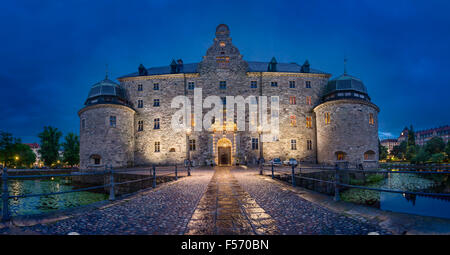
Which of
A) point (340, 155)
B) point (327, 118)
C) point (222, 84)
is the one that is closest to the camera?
point (340, 155)

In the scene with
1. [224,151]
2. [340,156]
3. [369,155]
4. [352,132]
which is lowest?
[340,156]

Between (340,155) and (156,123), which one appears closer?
(340,155)

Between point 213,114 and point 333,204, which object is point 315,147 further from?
point 333,204

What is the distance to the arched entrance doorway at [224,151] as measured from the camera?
25859 mm

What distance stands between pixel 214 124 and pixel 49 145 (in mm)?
35632

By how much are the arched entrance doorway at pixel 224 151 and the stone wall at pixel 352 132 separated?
1172 centimetres

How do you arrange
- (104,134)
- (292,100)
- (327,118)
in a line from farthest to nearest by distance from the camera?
(292,100) < (327,118) < (104,134)

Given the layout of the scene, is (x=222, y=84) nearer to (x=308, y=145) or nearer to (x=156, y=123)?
(x=156, y=123)

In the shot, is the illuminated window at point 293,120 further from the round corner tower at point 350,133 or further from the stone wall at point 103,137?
the stone wall at point 103,137

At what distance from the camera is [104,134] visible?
2312 cm

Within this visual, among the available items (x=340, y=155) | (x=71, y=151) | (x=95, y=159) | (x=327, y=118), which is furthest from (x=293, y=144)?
(x=71, y=151)

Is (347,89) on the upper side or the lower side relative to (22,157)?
upper

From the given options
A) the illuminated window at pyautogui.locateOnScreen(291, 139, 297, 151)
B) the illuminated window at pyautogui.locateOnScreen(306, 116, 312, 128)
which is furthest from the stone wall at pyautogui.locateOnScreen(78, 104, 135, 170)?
the illuminated window at pyautogui.locateOnScreen(306, 116, 312, 128)
